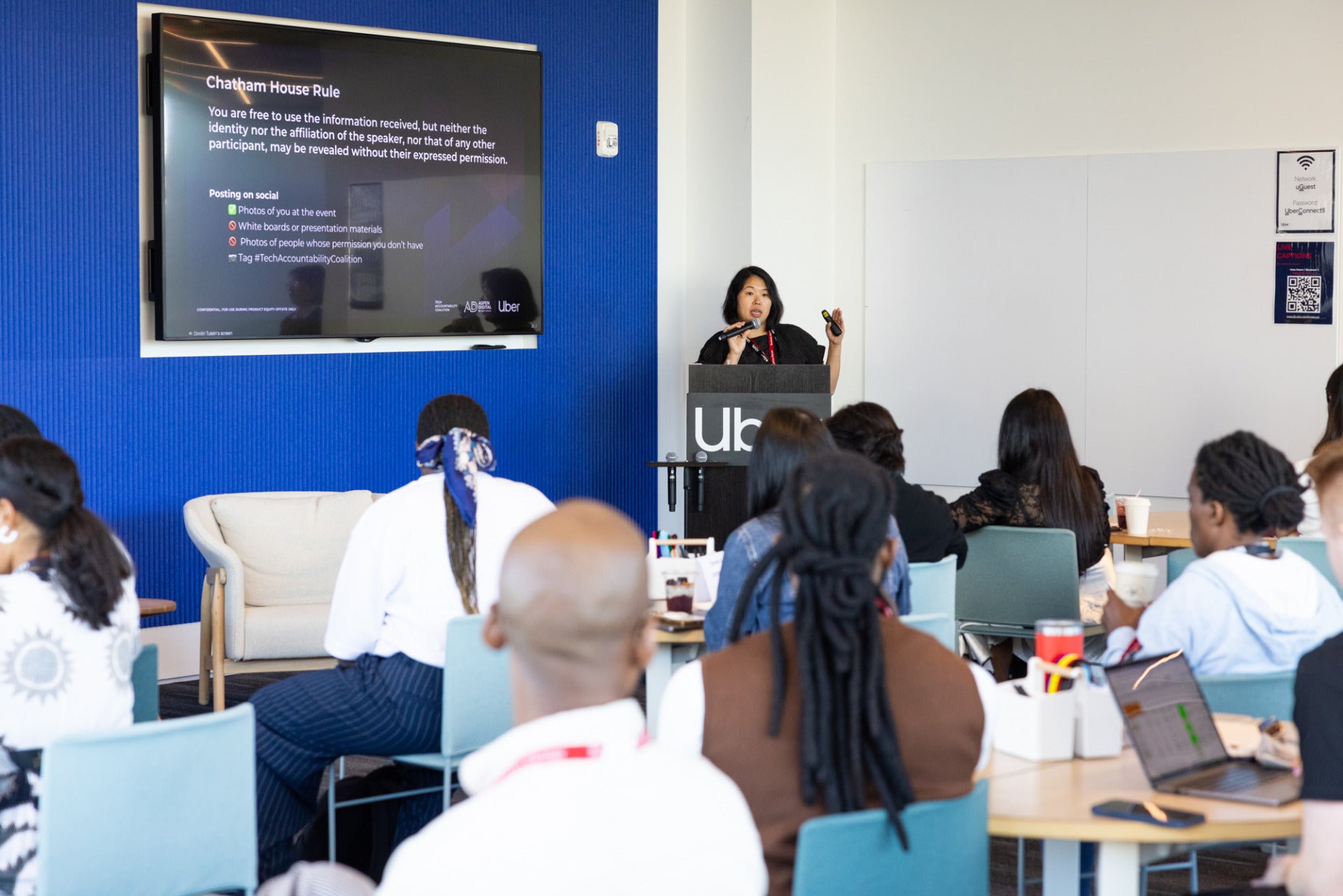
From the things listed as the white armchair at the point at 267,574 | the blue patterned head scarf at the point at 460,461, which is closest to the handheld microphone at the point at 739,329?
the white armchair at the point at 267,574

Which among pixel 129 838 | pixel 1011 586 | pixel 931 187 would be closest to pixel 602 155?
pixel 931 187

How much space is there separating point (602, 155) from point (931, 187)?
1.80 meters

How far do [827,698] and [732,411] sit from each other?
4.81 meters

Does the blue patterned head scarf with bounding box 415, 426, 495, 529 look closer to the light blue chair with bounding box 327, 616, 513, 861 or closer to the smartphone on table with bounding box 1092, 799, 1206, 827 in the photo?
the light blue chair with bounding box 327, 616, 513, 861

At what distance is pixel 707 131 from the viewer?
308 inches

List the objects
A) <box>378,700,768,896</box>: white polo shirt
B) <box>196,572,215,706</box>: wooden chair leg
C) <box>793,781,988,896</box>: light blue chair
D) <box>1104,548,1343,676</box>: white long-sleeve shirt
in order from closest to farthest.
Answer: <box>378,700,768,896</box>: white polo shirt → <box>793,781,988,896</box>: light blue chair → <box>1104,548,1343,676</box>: white long-sleeve shirt → <box>196,572,215,706</box>: wooden chair leg

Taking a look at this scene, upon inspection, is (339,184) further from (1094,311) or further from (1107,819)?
(1107,819)

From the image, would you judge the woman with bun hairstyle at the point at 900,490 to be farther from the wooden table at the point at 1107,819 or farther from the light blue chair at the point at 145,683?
the light blue chair at the point at 145,683

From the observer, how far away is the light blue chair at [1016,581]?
15.4ft

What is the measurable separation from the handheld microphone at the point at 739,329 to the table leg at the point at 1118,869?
482 centimetres

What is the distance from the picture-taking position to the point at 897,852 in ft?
6.33

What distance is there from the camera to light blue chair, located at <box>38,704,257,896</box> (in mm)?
2291

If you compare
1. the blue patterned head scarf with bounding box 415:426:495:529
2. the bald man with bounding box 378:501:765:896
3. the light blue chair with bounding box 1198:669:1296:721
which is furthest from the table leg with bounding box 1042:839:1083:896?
the blue patterned head scarf with bounding box 415:426:495:529

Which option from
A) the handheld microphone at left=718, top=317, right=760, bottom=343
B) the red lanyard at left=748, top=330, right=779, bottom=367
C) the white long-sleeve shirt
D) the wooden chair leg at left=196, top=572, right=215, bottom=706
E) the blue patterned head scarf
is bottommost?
the wooden chair leg at left=196, top=572, right=215, bottom=706
